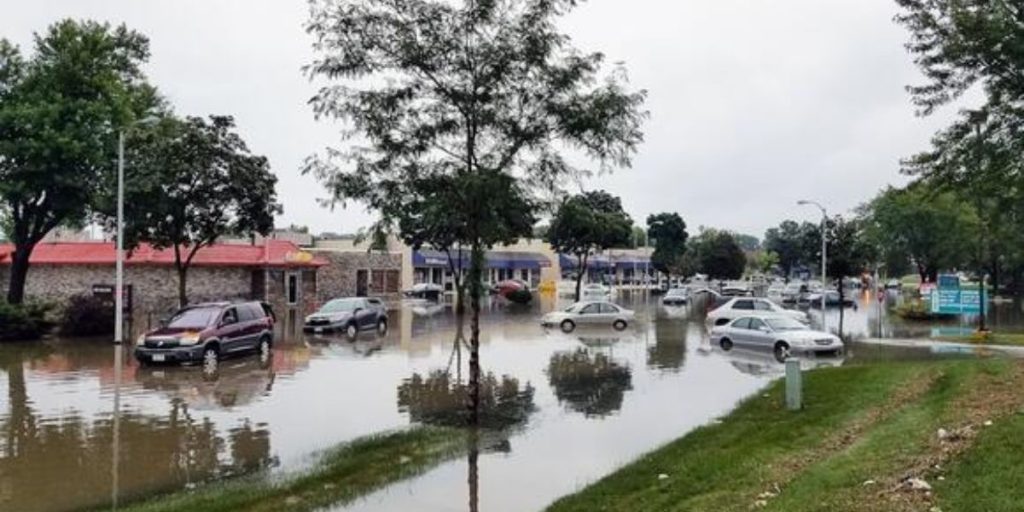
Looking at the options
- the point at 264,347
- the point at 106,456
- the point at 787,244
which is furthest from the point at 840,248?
the point at 787,244

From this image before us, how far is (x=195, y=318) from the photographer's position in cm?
2398

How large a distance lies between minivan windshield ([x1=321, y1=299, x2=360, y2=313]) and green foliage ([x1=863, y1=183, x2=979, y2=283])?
154ft

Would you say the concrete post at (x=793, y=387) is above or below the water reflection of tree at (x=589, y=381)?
above

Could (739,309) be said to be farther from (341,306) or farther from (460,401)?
(460,401)

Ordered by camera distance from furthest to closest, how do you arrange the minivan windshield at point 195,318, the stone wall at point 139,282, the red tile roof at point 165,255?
the red tile roof at point 165,255, the stone wall at point 139,282, the minivan windshield at point 195,318

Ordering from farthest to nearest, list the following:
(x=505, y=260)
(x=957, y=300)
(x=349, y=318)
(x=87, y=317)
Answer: (x=505, y=260)
(x=957, y=300)
(x=349, y=318)
(x=87, y=317)

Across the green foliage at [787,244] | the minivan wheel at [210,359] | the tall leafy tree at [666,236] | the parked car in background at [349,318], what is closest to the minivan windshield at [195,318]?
the minivan wheel at [210,359]

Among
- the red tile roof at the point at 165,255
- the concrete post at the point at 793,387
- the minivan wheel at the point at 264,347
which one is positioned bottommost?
the minivan wheel at the point at 264,347

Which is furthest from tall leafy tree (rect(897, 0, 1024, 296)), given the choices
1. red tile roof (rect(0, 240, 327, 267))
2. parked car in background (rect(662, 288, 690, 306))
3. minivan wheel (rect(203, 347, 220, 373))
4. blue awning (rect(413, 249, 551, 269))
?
blue awning (rect(413, 249, 551, 269))

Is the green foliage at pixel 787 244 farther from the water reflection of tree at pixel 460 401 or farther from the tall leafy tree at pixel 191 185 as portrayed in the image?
the water reflection of tree at pixel 460 401

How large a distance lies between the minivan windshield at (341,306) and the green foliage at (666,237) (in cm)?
6866

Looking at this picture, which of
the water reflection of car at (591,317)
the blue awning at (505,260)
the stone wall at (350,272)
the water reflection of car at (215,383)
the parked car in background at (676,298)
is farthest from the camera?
the blue awning at (505,260)

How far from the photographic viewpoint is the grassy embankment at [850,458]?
7387 mm

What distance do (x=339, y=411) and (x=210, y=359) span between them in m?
8.16
